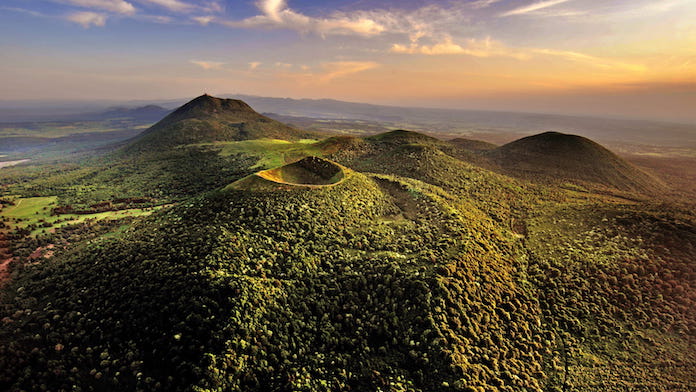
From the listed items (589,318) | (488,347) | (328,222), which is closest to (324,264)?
(328,222)

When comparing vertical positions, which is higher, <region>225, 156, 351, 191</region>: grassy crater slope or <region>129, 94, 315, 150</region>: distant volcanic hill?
<region>129, 94, 315, 150</region>: distant volcanic hill

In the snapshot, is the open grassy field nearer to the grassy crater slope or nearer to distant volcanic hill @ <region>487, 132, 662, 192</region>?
the grassy crater slope

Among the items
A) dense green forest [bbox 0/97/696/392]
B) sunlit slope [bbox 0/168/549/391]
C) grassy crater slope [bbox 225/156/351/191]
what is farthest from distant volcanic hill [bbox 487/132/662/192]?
sunlit slope [bbox 0/168/549/391]

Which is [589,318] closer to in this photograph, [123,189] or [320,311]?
[320,311]

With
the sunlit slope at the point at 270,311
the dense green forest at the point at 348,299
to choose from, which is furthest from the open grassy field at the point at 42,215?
the sunlit slope at the point at 270,311

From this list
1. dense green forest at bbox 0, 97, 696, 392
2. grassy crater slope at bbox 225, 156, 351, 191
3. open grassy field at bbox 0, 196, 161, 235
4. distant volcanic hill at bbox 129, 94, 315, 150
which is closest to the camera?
dense green forest at bbox 0, 97, 696, 392

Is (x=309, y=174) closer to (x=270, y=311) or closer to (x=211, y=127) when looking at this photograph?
(x=270, y=311)
